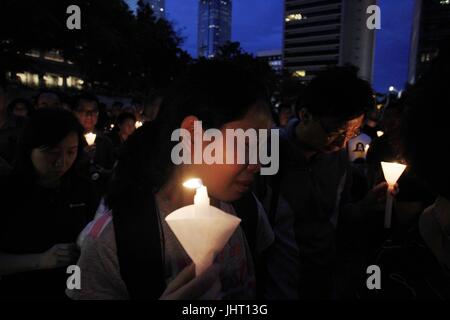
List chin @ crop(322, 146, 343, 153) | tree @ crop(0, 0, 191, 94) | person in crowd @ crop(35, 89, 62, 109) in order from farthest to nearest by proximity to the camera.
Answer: tree @ crop(0, 0, 191, 94) → person in crowd @ crop(35, 89, 62, 109) → chin @ crop(322, 146, 343, 153)

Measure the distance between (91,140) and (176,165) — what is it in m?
4.01

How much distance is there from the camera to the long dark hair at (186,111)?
142cm

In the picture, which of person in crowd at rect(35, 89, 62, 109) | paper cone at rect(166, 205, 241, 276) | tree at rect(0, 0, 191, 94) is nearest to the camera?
paper cone at rect(166, 205, 241, 276)

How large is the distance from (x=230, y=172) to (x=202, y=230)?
0.41m

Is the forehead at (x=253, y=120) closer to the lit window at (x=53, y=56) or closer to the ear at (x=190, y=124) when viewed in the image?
the ear at (x=190, y=124)

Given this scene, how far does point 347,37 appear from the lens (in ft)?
319

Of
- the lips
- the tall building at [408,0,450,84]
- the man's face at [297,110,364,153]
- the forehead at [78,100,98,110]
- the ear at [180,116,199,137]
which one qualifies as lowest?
the lips

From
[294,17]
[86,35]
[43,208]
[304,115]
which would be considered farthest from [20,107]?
[294,17]

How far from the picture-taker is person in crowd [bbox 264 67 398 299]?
2016 mm

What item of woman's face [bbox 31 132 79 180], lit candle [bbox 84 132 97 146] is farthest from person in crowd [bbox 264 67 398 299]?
lit candle [bbox 84 132 97 146]

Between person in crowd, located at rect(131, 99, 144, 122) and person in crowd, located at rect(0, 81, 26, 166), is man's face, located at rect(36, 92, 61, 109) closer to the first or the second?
person in crowd, located at rect(0, 81, 26, 166)

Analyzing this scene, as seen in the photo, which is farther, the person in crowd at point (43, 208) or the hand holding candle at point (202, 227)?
the person in crowd at point (43, 208)

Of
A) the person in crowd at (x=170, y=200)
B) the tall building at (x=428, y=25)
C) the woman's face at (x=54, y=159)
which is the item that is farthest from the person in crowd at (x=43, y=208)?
the tall building at (x=428, y=25)
